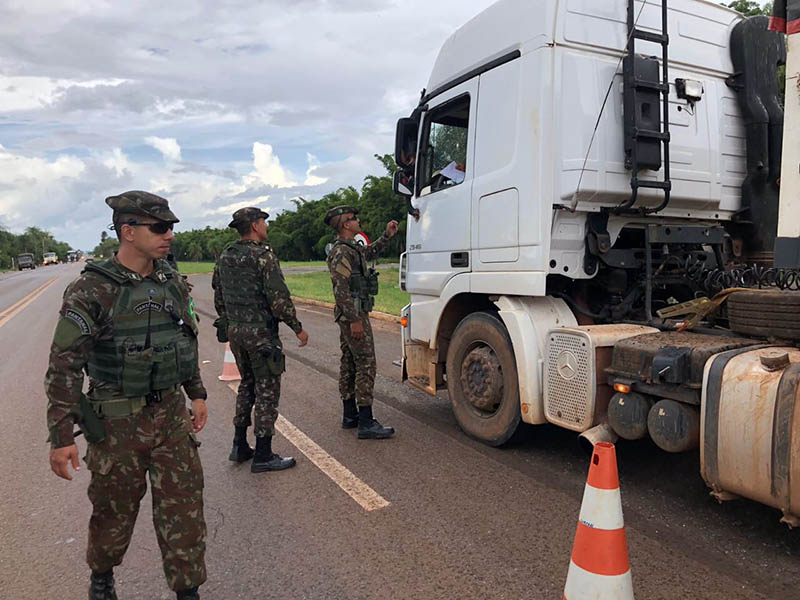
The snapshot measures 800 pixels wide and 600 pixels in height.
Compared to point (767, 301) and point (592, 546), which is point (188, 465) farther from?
point (767, 301)

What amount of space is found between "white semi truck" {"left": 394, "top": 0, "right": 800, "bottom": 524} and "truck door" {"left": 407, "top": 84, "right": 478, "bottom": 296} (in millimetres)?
19

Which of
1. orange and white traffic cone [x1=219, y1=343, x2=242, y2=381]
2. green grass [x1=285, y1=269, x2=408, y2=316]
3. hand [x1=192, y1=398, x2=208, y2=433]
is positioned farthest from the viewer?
green grass [x1=285, y1=269, x2=408, y2=316]

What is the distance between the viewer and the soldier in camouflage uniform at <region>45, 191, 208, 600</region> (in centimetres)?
230

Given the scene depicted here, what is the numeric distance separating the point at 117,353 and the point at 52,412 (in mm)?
299

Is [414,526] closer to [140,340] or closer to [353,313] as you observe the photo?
[140,340]

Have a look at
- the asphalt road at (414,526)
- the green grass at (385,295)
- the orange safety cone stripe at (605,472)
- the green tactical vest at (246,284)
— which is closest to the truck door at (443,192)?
the asphalt road at (414,526)

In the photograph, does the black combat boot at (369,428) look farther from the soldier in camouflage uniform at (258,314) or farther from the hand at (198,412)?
the hand at (198,412)

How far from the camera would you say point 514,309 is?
13.8 ft

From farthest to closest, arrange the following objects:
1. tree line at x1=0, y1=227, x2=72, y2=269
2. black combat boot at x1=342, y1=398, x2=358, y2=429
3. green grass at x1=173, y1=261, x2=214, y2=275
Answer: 1. tree line at x1=0, y1=227, x2=72, y2=269
2. green grass at x1=173, y1=261, x2=214, y2=275
3. black combat boot at x1=342, y1=398, x2=358, y2=429

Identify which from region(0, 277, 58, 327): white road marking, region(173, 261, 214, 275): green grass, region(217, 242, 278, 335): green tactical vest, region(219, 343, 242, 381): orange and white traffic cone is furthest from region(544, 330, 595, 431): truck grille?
region(173, 261, 214, 275): green grass

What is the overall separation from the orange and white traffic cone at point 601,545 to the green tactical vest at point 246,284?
2537 millimetres

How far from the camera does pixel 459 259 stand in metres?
4.71

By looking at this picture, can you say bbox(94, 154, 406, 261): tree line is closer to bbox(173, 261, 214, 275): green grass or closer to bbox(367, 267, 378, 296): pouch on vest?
bbox(173, 261, 214, 275): green grass

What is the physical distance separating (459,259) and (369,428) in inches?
58.6
